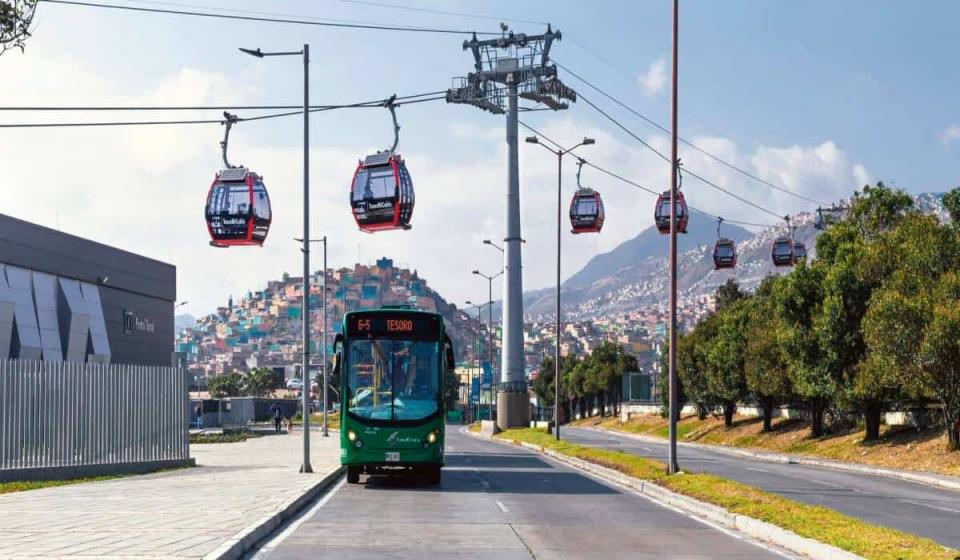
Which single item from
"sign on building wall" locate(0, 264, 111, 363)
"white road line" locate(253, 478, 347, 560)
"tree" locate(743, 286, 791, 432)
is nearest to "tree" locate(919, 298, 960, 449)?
"tree" locate(743, 286, 791, 432)

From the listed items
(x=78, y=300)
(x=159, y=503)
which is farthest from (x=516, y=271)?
(x=159, y=503)

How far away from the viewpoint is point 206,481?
27297mm

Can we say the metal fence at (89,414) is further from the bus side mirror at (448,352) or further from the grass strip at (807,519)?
the grass strip at (807,519)

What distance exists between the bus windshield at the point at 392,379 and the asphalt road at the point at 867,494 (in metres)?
8.18

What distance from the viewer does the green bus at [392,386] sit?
89.1ft

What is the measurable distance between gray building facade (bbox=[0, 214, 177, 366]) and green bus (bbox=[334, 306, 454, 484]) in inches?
1267

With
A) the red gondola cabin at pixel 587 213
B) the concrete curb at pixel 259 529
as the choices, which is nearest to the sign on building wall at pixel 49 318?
the red gondola cabin at pixel 587 213

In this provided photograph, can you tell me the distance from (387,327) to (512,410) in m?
46.4

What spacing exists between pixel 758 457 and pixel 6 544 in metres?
42.1

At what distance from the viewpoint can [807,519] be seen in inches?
705

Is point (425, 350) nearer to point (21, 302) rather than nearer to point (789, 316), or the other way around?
point (789, 316)

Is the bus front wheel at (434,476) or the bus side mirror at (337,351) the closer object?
the bus side mirror at (337,351)

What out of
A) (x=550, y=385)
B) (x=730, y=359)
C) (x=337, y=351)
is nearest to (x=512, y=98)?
(x=730, y=359)

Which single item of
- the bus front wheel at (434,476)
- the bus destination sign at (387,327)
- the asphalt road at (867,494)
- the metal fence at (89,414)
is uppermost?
the bus destination sign at (387,327)
